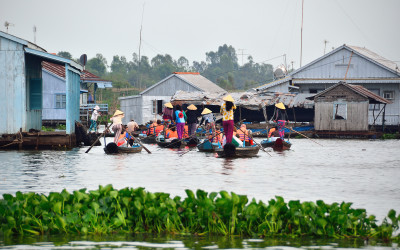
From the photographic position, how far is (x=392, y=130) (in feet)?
138

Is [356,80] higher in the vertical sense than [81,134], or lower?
higher

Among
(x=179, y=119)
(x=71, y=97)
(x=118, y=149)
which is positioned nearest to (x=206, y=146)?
(x=179, y=119)

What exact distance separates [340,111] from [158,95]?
1843cm

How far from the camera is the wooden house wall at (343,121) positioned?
1576 inches

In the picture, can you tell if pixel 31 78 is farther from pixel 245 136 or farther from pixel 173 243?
pixel 173 243

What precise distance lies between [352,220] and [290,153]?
17.7m

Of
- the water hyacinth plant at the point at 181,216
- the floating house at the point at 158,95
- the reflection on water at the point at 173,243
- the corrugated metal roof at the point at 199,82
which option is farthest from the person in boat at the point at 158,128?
the reflection on water at the point at 173,243

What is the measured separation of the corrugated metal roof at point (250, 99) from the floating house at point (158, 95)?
1041 cm

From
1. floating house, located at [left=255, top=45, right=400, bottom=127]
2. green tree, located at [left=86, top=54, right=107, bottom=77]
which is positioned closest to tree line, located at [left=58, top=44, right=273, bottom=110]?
green tree, located at [left=86, top=54, right=107, bottom=77]

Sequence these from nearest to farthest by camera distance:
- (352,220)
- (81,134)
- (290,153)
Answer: (352,220), (290,153), (81,134)

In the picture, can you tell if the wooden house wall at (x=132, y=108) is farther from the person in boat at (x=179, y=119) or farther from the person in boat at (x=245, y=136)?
the person in boat at (x=245, y=136)

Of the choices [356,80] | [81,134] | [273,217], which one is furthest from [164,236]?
[356,80]

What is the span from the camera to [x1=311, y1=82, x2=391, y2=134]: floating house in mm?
40031

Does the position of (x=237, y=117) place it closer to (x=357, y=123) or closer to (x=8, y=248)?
(x=357, y=123)
